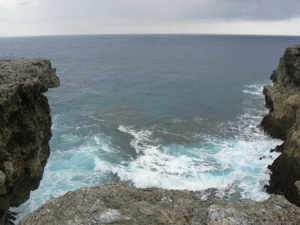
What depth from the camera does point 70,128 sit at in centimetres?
4225

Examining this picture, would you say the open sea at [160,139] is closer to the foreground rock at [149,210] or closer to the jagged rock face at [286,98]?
the jagged rock face at [286,98]

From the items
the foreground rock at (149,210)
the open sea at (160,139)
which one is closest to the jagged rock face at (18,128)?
the open sea at (160,139)

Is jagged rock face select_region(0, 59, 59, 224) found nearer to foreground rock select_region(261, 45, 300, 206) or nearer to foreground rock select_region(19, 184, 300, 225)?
foreground rock select_region(19, 184, 300, 225)

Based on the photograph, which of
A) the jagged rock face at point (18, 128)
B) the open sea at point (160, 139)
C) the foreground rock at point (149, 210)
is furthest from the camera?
the open sea at point (160, 139)

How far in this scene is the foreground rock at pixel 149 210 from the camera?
8688 mm

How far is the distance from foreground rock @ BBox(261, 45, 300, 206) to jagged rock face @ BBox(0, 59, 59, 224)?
23.6m

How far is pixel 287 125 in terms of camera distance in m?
37.6

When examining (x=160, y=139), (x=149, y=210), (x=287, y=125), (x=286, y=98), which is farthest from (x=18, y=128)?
(x=286, y=98)

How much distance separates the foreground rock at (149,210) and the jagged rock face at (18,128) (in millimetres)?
8231

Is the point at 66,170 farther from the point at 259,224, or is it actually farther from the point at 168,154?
the point at 259,224

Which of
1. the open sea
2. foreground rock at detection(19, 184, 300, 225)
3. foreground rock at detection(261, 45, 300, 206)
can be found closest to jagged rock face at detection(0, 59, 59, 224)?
the open sea

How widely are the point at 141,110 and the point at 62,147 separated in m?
20.1

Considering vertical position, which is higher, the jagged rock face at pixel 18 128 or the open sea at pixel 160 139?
the jagged rock face at pixel 18 128

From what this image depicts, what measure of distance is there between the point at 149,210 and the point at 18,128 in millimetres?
12938
